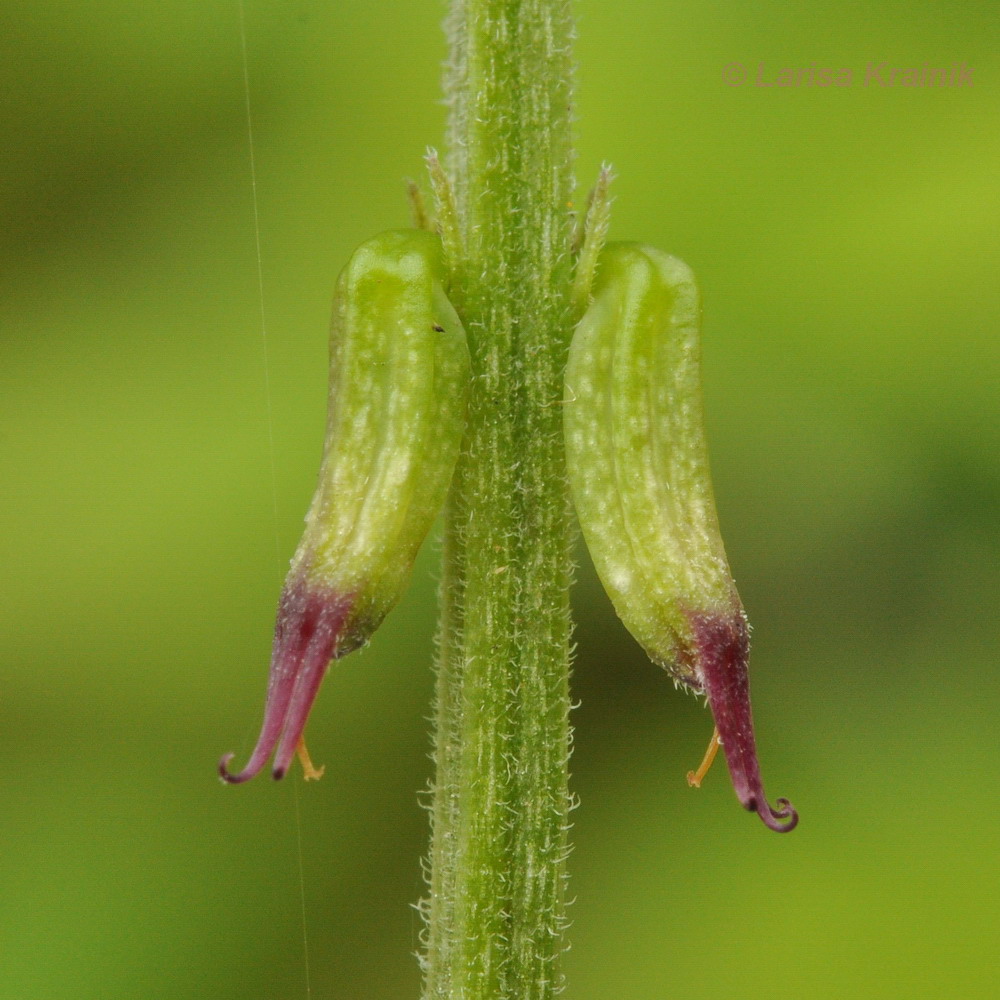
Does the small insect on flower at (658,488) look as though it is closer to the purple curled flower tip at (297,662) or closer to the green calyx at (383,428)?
the green calyx at (383,428)

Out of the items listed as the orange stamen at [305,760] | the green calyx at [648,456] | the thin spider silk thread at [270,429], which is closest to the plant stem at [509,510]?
the green calyx at [648,456]

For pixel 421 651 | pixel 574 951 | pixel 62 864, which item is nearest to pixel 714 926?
pixel 574 951

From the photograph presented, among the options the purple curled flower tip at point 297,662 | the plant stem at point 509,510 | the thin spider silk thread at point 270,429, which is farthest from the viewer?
the thin spider silk thread at point 270,429

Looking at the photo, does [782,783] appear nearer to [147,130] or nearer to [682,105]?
[682,105]

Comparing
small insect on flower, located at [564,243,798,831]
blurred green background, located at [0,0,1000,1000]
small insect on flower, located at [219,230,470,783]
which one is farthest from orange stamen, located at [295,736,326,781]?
blurred green background, located at [0,0,1000,1000]

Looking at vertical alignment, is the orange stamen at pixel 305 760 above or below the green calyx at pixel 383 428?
below
